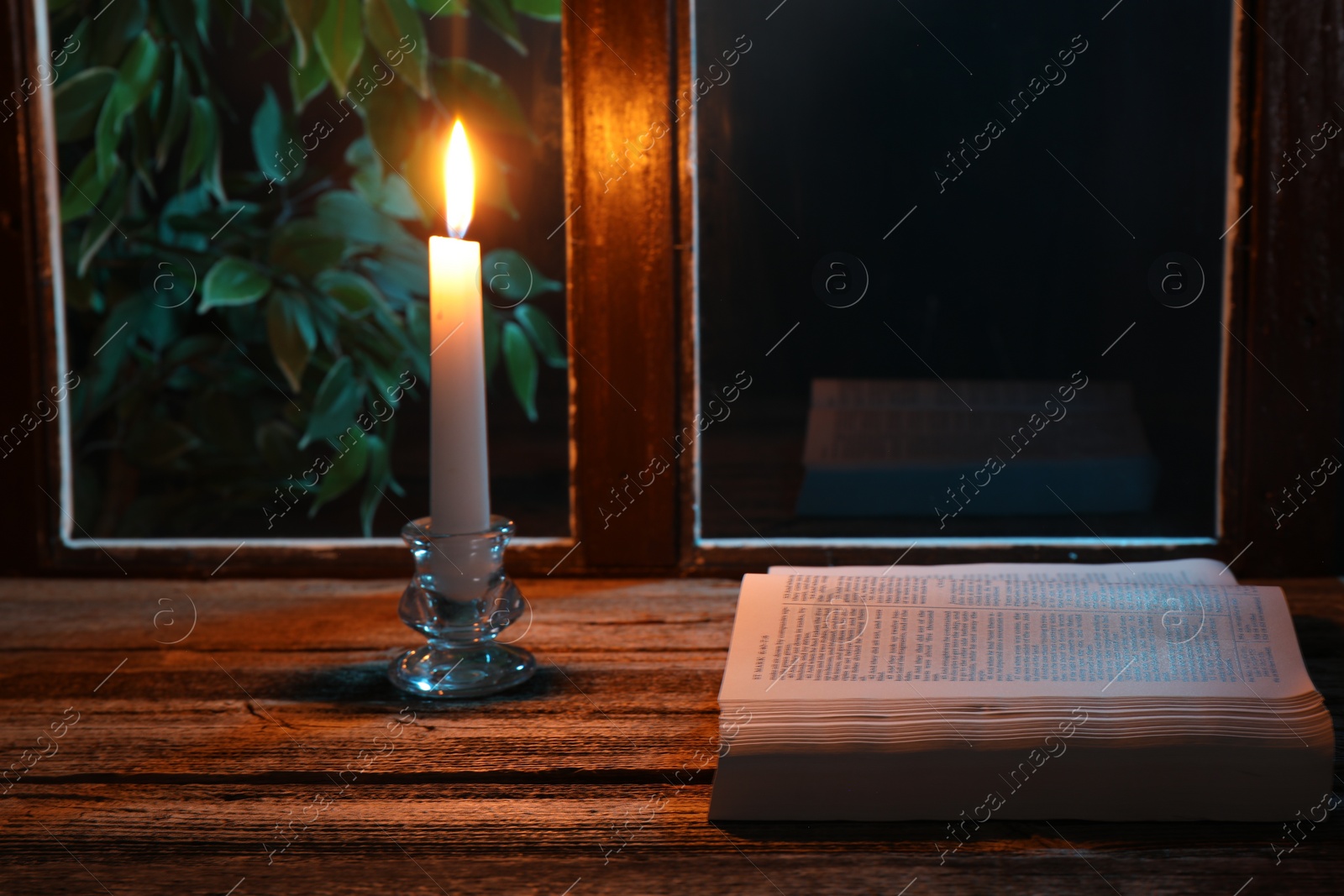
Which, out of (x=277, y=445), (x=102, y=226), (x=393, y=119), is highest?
(x=393, y=119)

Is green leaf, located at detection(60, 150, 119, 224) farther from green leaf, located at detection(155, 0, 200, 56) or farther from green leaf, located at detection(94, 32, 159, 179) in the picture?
green leaf, located at detection(155, 0, 200, 56)

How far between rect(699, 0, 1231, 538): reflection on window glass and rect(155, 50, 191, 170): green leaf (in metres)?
0.51

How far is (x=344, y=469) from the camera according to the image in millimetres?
1172

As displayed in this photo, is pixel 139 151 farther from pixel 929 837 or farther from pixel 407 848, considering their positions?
pixel 929 837

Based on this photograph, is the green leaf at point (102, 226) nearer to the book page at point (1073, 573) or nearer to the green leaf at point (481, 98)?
the green leaf at point (481, 98)

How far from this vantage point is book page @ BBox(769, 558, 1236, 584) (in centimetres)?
87

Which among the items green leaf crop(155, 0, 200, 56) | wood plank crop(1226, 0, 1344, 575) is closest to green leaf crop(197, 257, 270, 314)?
green leaf crop(155, 0, 200, 56)

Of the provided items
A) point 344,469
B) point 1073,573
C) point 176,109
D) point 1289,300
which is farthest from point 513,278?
point 1289,300

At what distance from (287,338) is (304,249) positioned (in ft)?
0.30

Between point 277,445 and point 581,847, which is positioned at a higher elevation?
point 277,445

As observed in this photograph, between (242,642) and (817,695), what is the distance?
0.52m

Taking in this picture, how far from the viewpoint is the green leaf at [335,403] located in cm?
116

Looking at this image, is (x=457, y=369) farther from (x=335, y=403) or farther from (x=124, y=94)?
(x=124, y=94)

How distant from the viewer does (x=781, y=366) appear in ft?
3.66
